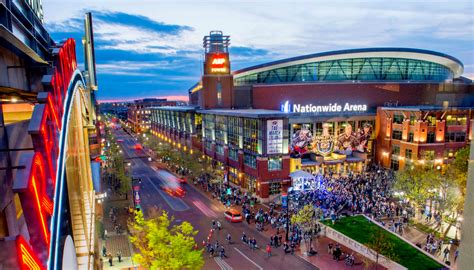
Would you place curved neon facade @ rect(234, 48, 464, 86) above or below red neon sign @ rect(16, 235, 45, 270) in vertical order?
above

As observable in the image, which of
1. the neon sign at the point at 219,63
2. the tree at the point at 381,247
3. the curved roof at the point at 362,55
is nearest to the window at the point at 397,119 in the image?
the curved roof at the point at 362,55

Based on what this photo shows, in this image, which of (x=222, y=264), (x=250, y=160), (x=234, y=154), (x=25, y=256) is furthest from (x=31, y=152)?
(x=234, y=154)

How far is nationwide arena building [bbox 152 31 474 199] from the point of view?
47.2m

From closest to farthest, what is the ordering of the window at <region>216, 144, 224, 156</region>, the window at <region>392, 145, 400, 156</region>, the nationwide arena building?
the nationwide arena building < the window at <region>392, 145, 400, 156</region> < the window at <region>216, 144, 224, 156</region>

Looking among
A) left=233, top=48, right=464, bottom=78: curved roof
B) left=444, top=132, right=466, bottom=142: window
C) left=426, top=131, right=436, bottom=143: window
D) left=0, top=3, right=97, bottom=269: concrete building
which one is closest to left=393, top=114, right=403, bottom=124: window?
left=426, top=131, right=436, bottom=143: window

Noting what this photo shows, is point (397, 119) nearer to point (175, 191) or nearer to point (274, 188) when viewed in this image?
point (274, 188)

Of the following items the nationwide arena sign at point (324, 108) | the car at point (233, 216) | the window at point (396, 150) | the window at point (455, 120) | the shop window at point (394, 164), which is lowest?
the car at point (233, 216)

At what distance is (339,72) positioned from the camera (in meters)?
70.5

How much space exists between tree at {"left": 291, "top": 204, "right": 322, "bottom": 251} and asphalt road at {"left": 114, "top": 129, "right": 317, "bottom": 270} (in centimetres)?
285

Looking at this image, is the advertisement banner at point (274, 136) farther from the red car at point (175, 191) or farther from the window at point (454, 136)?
the window at point (454, 136)

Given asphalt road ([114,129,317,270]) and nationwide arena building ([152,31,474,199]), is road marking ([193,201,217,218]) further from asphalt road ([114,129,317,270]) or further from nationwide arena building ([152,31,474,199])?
nationwide arena building ([152,31,474,199])

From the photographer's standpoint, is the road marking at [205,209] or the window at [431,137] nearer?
the road marking at [205,209]

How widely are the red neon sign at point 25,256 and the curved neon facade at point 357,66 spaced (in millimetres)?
69423

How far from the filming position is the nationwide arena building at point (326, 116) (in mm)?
47188
